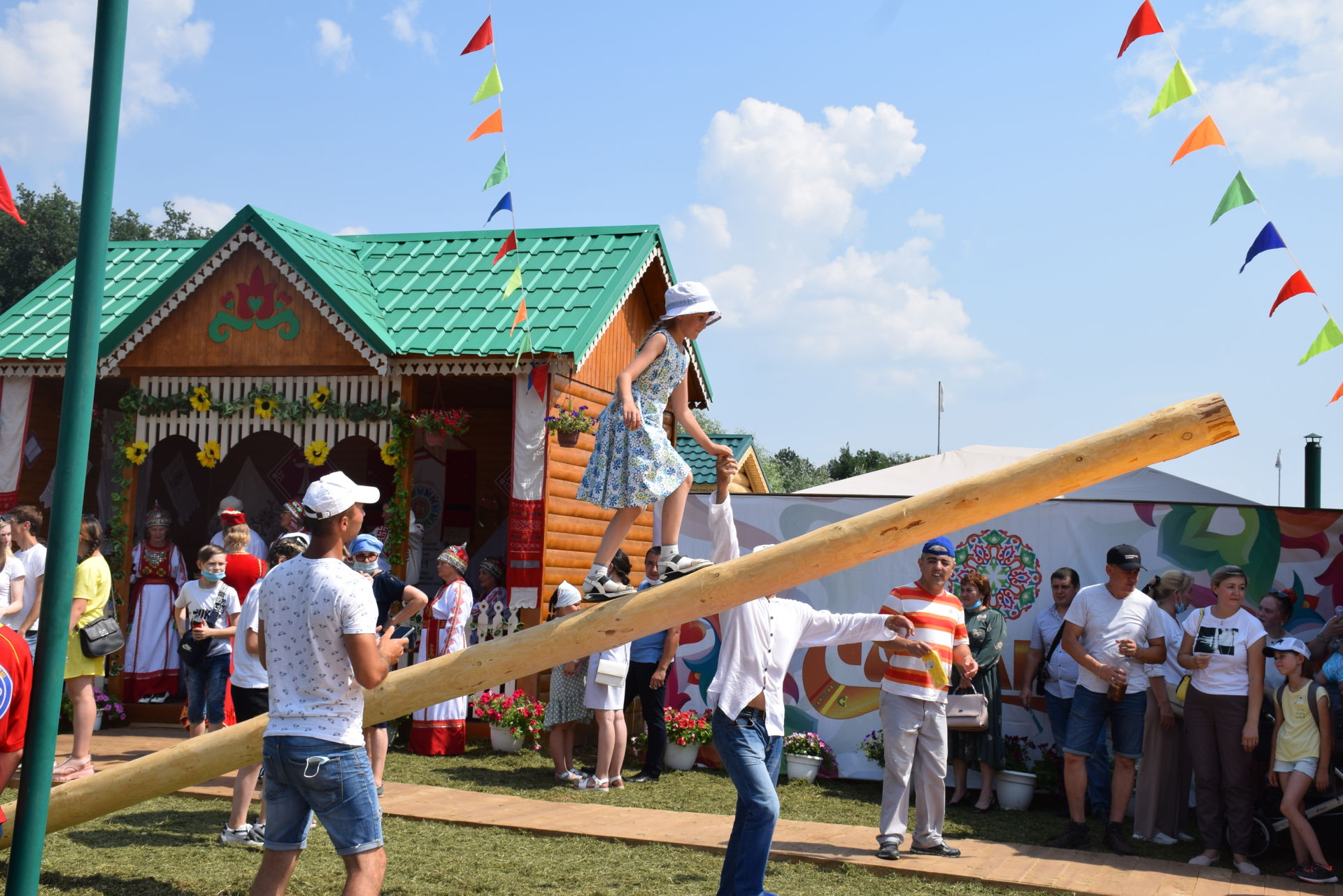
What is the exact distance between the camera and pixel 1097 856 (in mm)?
7266

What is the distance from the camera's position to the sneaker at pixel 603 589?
484 cm

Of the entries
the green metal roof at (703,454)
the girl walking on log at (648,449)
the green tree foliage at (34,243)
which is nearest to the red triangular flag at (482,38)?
the girl walking on log at (648,449)

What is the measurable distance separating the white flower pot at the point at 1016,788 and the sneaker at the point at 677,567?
17.5 feet

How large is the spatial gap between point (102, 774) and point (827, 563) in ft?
10.5

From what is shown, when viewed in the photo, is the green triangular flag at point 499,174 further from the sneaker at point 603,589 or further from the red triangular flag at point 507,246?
the sneaker at point 603,589

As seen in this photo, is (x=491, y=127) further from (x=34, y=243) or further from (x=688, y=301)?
(x=34, y=243)

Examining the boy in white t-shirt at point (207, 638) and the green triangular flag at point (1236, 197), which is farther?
the boy in white t-shirt at point (207, 638)

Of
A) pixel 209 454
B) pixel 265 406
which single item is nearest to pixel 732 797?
pixel 265 406

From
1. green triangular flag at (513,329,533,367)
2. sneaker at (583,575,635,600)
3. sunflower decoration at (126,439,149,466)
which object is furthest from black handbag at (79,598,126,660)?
sneaker at (583,575,635,600)

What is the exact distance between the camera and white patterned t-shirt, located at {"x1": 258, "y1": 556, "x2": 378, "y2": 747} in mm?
4113

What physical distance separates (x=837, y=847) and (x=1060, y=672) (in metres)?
2.82

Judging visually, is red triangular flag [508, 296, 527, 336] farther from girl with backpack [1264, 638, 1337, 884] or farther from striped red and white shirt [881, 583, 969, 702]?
girl with backpack [1264, 638, 1337, 884]

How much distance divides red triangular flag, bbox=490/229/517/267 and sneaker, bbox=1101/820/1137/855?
25.2 feet

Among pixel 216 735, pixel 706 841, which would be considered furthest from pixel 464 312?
pixel 216 735
